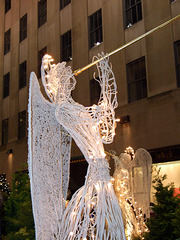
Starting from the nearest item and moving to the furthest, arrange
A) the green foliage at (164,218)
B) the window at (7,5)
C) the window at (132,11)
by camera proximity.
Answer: the green foliage at (164,218)
the window at (132,11)
the window at (7,5)

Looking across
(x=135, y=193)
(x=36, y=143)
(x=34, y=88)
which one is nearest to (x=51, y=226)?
(x=36, y=143)

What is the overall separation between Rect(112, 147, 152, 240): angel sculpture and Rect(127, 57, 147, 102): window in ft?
Result: 14.1

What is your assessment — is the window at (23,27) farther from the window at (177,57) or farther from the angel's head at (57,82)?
the angel's head at (57,82)

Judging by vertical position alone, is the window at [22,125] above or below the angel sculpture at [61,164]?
above

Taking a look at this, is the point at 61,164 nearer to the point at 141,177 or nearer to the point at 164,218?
the point at 164,218

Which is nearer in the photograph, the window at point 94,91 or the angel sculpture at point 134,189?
the angel sculpture at point 134,189

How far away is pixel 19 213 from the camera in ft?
21.9

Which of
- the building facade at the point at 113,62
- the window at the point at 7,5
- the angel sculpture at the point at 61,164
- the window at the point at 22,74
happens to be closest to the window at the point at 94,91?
the building facade at the point at 113,62

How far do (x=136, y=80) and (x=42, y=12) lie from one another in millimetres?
9573

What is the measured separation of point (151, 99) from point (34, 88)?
7.70 meters

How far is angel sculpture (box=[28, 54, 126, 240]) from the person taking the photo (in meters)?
4.34

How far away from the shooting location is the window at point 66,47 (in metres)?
17.1

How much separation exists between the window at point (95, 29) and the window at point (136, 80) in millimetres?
2606

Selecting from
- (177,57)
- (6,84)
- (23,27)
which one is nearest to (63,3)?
(23,27)
